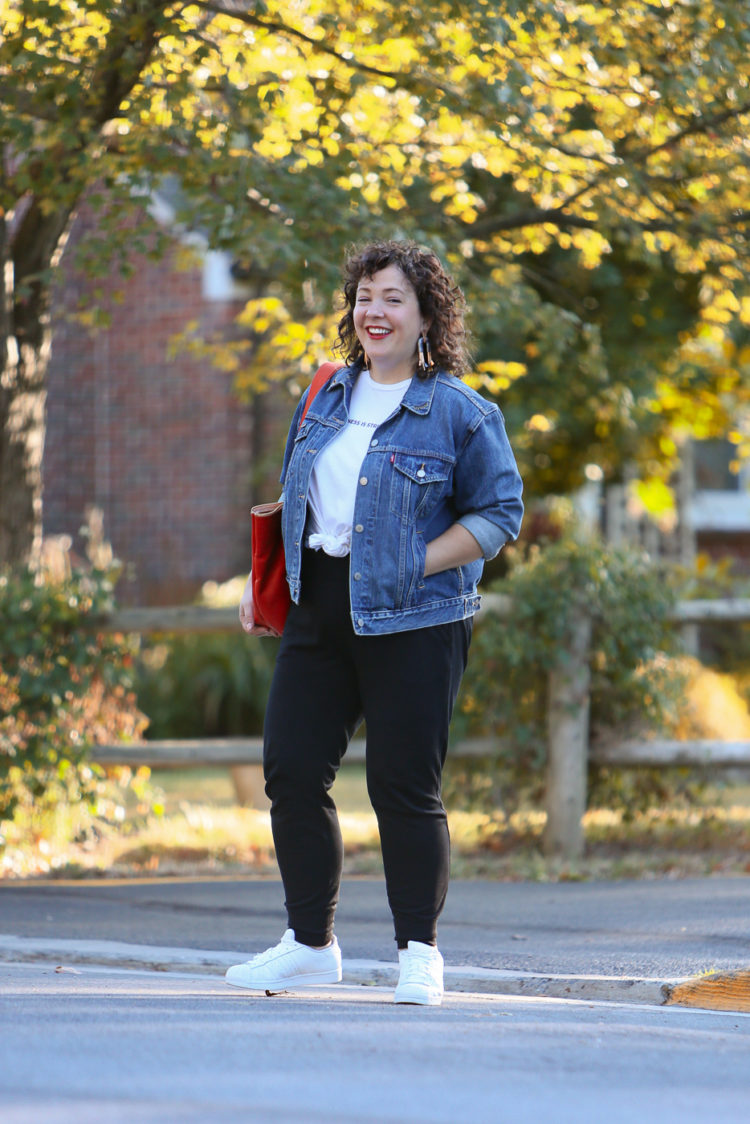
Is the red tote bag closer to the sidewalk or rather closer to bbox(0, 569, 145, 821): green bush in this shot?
the sidewalk

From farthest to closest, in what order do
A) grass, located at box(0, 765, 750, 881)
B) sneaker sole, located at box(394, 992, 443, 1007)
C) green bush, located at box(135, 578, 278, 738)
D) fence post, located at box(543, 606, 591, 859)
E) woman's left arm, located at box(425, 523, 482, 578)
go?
1. green bush, located at box(135, 578, 278, 738)
2. fence post, located at box(543, 606, 591, 859)
3. grass, located at box(0, 765, 750, 881)
4. woman's left arm, located at box(425, 523, 482, 578)
5. sneaker sole, located at box(394, 992, 443, 1007)

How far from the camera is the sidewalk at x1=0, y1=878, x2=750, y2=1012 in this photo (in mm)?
4031

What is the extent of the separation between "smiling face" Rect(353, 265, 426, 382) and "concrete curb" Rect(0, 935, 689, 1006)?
168 centimetres

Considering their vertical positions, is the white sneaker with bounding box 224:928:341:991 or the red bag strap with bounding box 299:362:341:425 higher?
the red bag strap with bounding box 299:362:341:425

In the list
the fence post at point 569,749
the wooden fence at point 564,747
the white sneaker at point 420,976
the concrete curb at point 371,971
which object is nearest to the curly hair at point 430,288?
the white sneaker at point 420,976

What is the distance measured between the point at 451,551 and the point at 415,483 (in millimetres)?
189

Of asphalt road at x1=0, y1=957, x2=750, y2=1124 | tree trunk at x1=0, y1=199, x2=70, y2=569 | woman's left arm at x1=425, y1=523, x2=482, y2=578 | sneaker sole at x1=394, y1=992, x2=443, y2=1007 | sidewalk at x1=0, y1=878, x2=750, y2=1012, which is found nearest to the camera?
asphalt road at x1=0, y1=957, x2=750, y2=1124

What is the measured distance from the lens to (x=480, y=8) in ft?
19.0

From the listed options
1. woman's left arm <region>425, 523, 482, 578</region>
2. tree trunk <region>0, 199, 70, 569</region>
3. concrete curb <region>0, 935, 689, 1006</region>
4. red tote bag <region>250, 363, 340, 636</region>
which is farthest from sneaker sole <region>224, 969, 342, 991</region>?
tree trunk <region>0, 199, 70, 569</region>

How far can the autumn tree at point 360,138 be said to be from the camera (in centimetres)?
626

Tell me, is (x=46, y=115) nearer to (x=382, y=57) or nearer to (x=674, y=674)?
(x=382, y=57)

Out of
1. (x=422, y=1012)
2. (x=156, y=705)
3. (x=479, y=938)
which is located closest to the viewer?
(x=422, y=1012)

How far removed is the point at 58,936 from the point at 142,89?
11.9ft

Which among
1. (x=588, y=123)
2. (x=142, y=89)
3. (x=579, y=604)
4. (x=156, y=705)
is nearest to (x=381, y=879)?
(x=579, y=604)
